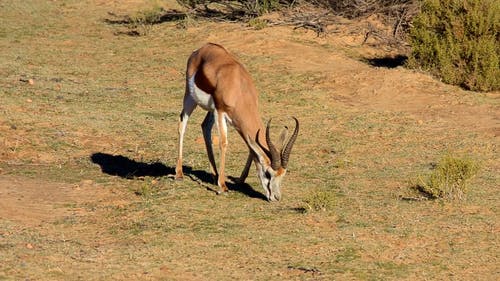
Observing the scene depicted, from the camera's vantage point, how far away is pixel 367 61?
72.9 feet

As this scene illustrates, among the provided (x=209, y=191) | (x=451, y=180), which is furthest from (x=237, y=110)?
(x=451, y=180)

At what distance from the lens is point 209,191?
12961 mm

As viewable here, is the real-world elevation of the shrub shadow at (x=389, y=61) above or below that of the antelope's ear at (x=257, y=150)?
below

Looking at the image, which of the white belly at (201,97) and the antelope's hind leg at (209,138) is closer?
the white belly at (201,97)

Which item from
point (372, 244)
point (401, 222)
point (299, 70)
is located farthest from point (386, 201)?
point (299, 70)

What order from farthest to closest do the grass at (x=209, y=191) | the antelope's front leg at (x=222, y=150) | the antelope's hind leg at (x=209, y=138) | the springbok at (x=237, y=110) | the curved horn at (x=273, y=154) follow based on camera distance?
the antelope's hind leg at (x=209, y=138)
the antelope's front leg at (x=222, y=150)
the springbok at (x=237, y=110)
the curved horn at (x=273, y=154)
the grass at (x=209, y=191)

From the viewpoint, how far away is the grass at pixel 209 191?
996 centimetres

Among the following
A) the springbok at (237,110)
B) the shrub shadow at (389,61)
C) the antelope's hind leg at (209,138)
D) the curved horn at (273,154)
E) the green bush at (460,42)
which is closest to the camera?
the curved horn at (273,154)

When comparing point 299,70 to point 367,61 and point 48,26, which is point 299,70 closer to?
point 367,61

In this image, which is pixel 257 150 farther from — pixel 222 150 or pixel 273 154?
pixel 222 150

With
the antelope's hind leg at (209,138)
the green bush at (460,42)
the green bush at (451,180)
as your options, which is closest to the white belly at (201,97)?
the antelope's hind leg at (209,138)

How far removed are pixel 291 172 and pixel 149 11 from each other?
15.5 meters

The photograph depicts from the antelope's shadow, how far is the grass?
0.06 meters

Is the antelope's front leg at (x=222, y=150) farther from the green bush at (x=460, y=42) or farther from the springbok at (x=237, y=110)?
the green bush at (x=460, y=42)
